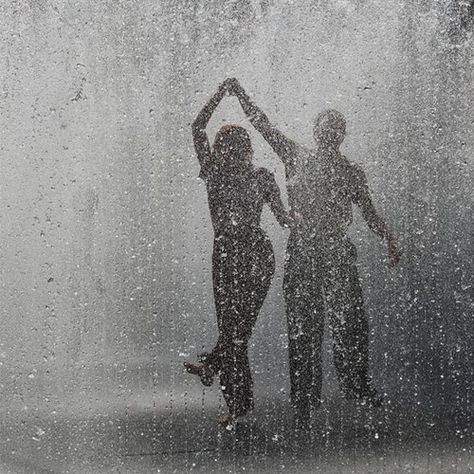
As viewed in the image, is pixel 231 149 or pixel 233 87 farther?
pixel 233 87

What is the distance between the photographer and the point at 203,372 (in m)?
5.86

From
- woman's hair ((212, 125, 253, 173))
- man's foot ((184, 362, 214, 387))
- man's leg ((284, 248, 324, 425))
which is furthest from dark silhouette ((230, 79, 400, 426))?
man's foot ((184, 362, 214, 387))

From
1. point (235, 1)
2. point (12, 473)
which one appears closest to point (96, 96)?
point (235, 1)

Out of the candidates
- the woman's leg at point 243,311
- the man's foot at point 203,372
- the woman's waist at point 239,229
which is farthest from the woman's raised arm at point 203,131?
the man's foot at point 203,372

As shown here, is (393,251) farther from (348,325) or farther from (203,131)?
(203,131)

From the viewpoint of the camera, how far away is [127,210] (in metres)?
6.45

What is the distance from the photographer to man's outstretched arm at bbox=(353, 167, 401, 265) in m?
5.99

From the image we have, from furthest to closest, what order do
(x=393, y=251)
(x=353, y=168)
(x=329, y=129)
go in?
(x=393, y=251), (x=329, y=129), (x=353, y=168)

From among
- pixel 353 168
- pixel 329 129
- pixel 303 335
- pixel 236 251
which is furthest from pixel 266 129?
pixel 303 335

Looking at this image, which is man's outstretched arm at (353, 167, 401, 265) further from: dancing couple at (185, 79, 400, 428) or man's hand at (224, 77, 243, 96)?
man's hand at (224, 77, 243, 96)

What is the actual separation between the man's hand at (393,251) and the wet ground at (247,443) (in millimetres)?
831

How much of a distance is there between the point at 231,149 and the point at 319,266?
32.0 inches

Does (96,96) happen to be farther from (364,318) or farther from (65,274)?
(364,318)

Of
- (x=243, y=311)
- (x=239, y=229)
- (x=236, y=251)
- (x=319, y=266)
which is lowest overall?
(x=243, y=311)
